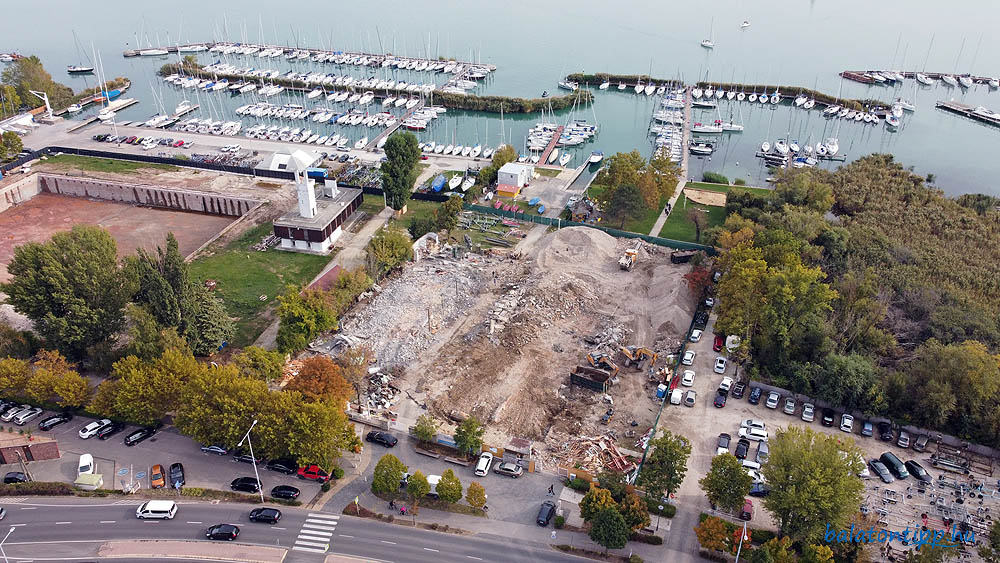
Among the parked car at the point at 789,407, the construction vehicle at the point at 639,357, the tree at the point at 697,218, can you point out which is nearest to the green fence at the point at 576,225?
the tree at the point at 697,218

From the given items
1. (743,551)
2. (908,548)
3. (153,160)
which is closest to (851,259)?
(908,548)

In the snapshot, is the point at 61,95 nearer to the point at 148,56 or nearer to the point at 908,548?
the point at 148,56

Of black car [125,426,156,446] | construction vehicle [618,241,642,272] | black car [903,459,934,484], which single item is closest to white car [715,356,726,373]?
black car [903,459,934,484]

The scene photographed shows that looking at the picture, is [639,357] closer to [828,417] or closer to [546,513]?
[828,417]

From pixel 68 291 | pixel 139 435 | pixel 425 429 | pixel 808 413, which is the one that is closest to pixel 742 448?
pixel 808 413

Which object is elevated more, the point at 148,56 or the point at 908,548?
the point at 148,56

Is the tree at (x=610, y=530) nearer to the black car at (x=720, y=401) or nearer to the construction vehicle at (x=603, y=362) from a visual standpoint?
the black car at (x=720, y=401)

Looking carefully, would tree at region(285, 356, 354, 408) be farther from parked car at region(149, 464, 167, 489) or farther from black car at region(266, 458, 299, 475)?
parked car at region(149, 464, 167, 489)
